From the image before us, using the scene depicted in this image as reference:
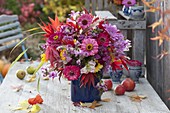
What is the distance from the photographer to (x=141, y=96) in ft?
10.9

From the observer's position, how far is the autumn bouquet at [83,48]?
9.71 feet

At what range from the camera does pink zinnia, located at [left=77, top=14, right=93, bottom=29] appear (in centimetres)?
301

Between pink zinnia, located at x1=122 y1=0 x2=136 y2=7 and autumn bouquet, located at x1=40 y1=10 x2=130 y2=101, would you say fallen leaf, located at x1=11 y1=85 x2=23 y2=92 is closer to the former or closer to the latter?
autumn bouquet, located at x1=40 y1=10 x2=130 y2=101

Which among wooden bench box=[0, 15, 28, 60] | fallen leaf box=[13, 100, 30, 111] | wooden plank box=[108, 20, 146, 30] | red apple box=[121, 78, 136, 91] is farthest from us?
wooden bench box=[0, 15, 28, 60]

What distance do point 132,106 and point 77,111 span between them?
0.35 meters

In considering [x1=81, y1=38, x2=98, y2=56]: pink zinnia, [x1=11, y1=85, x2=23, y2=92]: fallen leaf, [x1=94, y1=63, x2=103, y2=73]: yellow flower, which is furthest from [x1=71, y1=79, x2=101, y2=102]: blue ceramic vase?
[x1=11, y1=85, x2=23, y2=92]: fallen leaf

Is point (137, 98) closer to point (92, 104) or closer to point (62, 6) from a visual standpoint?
point (92, 104)

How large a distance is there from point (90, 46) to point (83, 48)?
4cm

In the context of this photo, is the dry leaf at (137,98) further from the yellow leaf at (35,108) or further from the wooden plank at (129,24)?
the wooden plank at (129,24)

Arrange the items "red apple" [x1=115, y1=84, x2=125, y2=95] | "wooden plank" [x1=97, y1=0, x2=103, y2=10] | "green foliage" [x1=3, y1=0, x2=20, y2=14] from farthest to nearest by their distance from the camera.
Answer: "green foliage" [x1=3, y1=0, x2=20, y2=14] < "wooden plank" [x1=97, y1=0, x2=103, y2=10] < "red apple" [x1=115, y1=84, x2=125, y2=95]

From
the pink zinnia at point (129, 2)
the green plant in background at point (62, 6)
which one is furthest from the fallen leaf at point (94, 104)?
the green plant in background at point (62, 6)

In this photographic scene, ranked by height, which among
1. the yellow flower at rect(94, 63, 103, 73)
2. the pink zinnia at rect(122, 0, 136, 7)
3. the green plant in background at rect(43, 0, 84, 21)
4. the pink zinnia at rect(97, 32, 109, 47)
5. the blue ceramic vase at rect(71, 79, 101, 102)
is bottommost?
the blue ceramic vase at rect(71, 79, 101, 102)

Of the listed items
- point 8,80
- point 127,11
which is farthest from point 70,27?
point 127,11

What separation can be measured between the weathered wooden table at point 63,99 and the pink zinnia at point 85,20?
0.51 m
